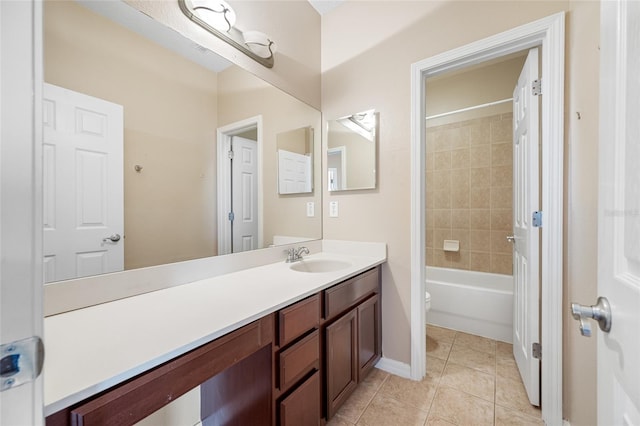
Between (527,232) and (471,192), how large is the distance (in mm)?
1474

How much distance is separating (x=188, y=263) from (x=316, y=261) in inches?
32.4

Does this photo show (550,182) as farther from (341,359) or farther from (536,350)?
(341,359)

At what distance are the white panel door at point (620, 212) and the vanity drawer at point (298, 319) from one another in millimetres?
864

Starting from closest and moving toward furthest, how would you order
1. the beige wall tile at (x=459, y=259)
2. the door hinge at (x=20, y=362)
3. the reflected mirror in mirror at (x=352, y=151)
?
the door hinge at (x=20, y=362) < the reflected mirror in mirror at (x=352, y=151) < the beige wall tile at (x=459, y=259)

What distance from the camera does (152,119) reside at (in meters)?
1.15

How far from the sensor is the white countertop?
1.88 ft

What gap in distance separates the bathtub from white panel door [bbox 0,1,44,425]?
271 cm

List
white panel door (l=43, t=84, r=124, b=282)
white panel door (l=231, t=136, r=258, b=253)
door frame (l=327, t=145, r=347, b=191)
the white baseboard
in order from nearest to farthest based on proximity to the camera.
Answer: white panel door (l=43, t=84, r=124, b=282)
white panel door (l=231, t=136, r=258, b=253)
the white baseboard
door frame (l=327, t=145, r=347, b=191)

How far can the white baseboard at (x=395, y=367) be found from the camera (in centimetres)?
175

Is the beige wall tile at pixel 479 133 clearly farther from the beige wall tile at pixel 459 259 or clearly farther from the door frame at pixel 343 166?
the door frame at pixel 343 166

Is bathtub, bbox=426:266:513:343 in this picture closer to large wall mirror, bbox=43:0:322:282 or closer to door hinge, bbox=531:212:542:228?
door hinge, bbox=531:212:542:228

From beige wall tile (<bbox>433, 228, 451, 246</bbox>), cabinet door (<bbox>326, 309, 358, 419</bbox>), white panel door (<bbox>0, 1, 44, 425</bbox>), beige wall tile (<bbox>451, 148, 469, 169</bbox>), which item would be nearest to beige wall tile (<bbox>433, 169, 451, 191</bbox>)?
beige wall tile (<bbox>451, 148, 469, 169</bbox>)

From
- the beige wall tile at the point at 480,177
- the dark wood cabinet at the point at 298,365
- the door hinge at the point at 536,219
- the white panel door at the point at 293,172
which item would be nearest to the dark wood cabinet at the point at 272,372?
the dark wood cabinet at the point at 298,365

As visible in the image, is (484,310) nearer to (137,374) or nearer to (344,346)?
(344,346)
